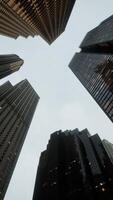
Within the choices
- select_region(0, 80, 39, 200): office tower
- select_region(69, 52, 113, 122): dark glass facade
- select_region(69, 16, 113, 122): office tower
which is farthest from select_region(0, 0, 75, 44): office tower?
select_region(0, 80, 39, 200): office tower

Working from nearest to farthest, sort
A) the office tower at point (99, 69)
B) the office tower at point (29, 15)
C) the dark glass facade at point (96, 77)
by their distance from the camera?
the office tower at point (29, 15), the dark glass facade at point (96, 77), the office tower at point (99, 69)

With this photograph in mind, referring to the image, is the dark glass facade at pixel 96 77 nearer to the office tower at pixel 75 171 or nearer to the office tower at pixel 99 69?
the office tower at pixel 99 69

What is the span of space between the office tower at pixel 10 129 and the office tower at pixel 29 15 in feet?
172

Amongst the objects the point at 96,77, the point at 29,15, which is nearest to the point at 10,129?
the point at 96,77

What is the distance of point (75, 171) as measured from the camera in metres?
98.4

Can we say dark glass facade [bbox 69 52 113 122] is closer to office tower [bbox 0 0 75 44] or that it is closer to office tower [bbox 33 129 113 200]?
office tower [bbox 33 129 113 200]

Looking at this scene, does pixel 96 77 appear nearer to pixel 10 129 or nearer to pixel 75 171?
pixel 75 171

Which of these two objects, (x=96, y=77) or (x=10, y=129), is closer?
(x=96, y=77)

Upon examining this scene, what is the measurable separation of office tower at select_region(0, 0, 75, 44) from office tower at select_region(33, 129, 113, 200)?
57.4 m

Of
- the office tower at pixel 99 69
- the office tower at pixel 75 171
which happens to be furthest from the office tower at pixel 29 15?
the office tower at pixel 75 171

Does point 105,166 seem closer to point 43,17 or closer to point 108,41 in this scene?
point 108,41

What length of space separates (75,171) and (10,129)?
6378 centimetres

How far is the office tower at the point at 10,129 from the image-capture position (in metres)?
128

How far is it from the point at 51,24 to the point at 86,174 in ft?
241
